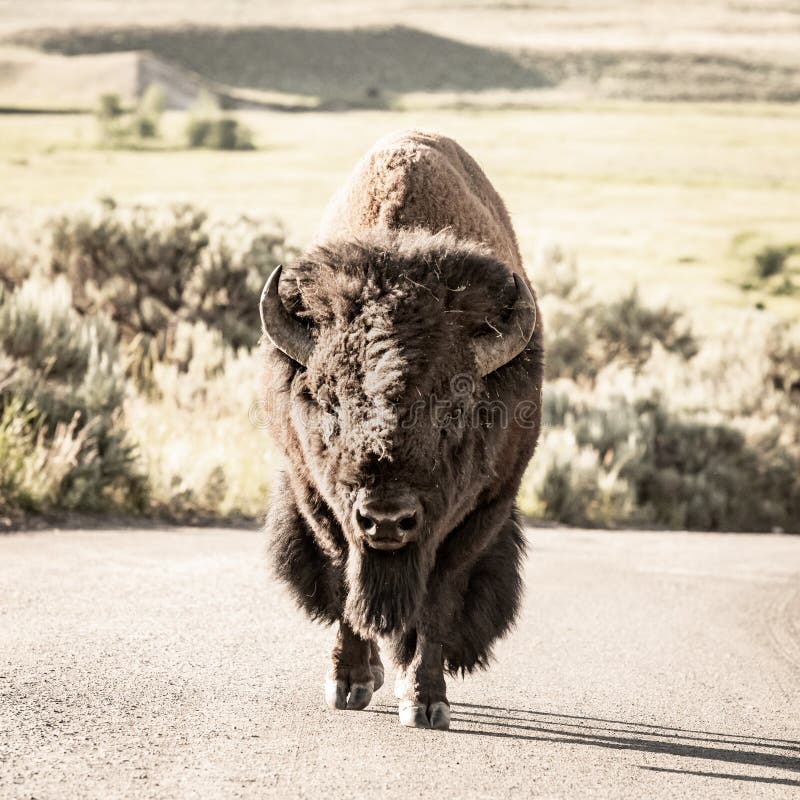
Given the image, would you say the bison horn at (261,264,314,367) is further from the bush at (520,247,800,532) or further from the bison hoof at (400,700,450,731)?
the bush at (520,247,800,532)

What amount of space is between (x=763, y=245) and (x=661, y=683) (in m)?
31.2

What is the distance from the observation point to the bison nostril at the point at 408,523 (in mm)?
4910

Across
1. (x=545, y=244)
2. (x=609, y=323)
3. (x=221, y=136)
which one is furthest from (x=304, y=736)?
(x=221, y=136)

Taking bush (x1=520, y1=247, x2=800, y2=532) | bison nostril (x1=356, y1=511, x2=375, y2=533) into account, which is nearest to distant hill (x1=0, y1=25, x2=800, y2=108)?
bush (x1=520, y1=247, x2=800, y2=532)

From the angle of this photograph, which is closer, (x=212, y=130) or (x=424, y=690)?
(x=424, y=690)

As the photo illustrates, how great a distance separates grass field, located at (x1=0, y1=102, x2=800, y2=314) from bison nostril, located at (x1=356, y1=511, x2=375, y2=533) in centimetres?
2278

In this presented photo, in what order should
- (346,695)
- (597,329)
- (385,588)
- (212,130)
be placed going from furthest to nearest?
1. (212,130)
2. (597,329)
3. (346,695)
4. (385,588)

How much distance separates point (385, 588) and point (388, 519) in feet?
1.28

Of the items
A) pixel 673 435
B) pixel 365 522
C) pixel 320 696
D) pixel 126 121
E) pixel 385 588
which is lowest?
pixel 673 435

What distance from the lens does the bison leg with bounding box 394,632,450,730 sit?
5.39 meters

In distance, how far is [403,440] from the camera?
4.92m

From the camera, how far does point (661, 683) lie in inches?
255

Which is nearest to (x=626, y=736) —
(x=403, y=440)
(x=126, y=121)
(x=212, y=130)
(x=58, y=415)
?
(x=403, y=440)

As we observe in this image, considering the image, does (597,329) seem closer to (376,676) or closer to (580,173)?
(376,676)
